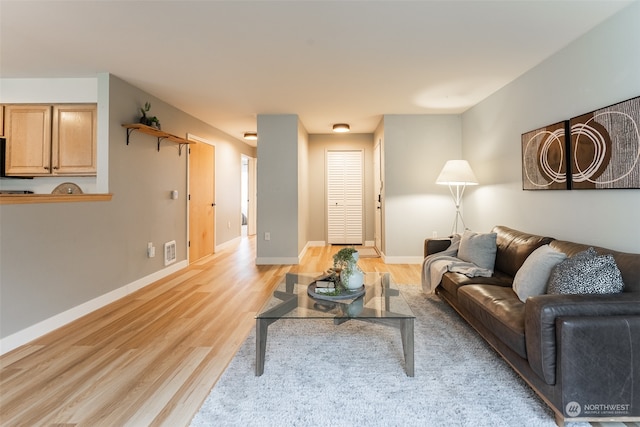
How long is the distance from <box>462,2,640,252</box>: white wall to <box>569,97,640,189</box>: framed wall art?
77mm

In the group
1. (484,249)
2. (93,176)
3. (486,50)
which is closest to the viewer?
(486,50)

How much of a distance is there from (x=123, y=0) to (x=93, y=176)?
7.23 ft

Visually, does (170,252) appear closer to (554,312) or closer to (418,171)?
(418,171)

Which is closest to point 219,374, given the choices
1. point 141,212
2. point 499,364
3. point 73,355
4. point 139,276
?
point 73,355

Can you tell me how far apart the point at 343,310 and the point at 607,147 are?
225 centimetres

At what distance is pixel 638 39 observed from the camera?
1.97m

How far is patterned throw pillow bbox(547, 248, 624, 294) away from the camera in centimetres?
163

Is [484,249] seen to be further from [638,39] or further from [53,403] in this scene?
[53,403]

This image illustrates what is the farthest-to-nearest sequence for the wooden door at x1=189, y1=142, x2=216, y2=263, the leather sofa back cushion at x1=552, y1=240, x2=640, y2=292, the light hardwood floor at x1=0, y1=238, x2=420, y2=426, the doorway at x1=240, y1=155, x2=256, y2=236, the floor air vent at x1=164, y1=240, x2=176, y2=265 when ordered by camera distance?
1. the doorway at x1=240, y1=155, x2=256, y2=236
2. the wooden door at x1=189, y1=142, x2=216, y2=263
3. the floor air vent at x1=164, y1=240, x2=176, y2=265
4. the leather sofa back cushion at x1=552, y1=240, x2=640, y2=292
5. the light hardwood floor at x1=0, y1=238, x2=420, y2=426

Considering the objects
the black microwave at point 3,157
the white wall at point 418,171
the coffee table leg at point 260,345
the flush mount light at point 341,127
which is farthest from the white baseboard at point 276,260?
the black microwave at point 3,157

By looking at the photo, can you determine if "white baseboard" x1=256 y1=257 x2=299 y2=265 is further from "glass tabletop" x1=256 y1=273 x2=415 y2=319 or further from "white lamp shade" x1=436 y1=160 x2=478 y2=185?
"white lamp shade" x1=436 y1=160 x2=478 y2=185

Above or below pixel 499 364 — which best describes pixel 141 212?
above

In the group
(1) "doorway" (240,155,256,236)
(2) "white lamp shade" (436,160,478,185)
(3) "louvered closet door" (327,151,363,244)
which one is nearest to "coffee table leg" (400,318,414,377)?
(2) "white lamp shade" (436,160,478,185)

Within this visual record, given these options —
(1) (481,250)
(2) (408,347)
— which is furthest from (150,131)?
(1) (481,250)
